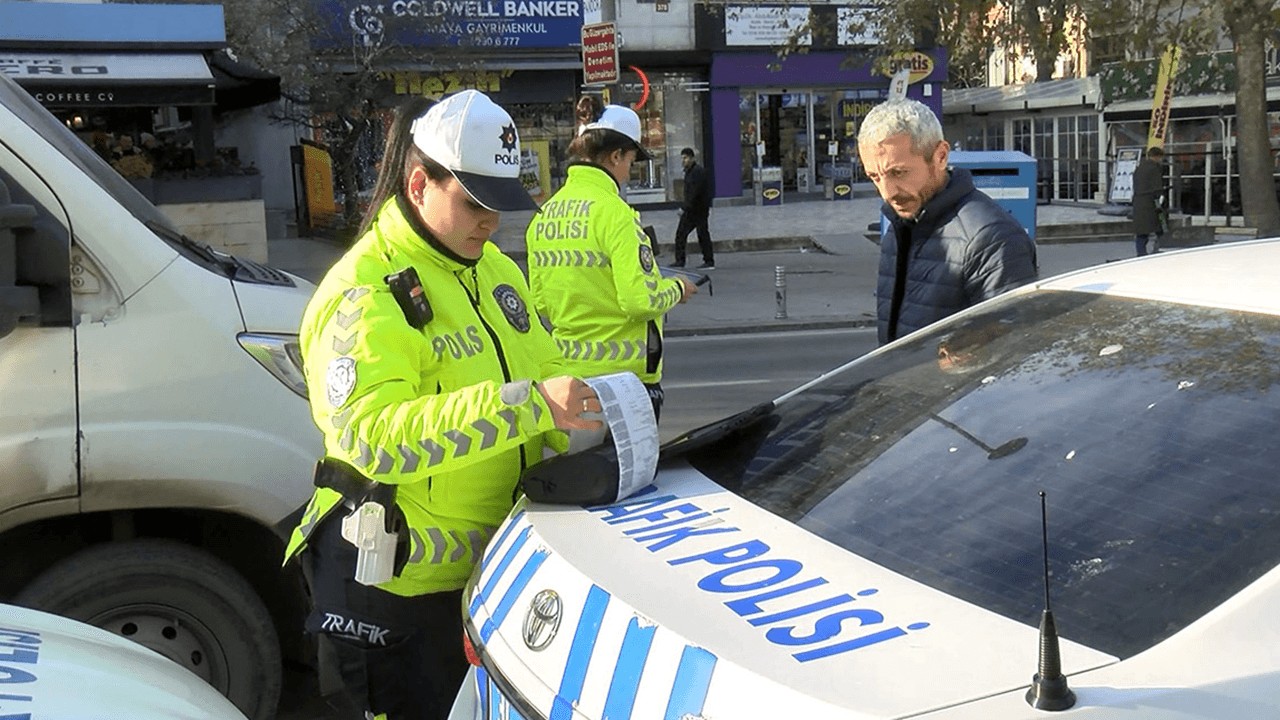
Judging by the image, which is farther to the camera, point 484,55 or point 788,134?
point 788,134

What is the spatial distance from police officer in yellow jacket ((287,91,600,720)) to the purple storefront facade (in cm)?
2776

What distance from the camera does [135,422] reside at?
3434 millimetres

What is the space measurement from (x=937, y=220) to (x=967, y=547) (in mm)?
1976

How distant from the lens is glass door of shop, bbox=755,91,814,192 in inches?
1225

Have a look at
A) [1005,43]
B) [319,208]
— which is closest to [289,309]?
[1005,43]

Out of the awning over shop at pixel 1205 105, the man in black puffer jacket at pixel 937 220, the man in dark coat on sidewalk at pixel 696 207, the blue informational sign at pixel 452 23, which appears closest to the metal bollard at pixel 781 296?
the man in dark coat on sidewalk at pixel 696 207

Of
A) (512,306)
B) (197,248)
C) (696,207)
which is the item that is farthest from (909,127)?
(696,207)

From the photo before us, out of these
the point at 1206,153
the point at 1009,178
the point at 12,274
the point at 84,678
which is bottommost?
the point at 84,678

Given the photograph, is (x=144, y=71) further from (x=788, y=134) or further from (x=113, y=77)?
(x=788, y=134)

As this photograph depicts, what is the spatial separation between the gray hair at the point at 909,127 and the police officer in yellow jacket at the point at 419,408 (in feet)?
4.69

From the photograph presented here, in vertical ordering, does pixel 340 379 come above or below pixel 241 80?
below

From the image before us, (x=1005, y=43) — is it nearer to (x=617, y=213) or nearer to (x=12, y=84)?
(x=617, y=213)

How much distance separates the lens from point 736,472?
2662 millimetres

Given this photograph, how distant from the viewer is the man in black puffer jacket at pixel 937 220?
12.1ft
